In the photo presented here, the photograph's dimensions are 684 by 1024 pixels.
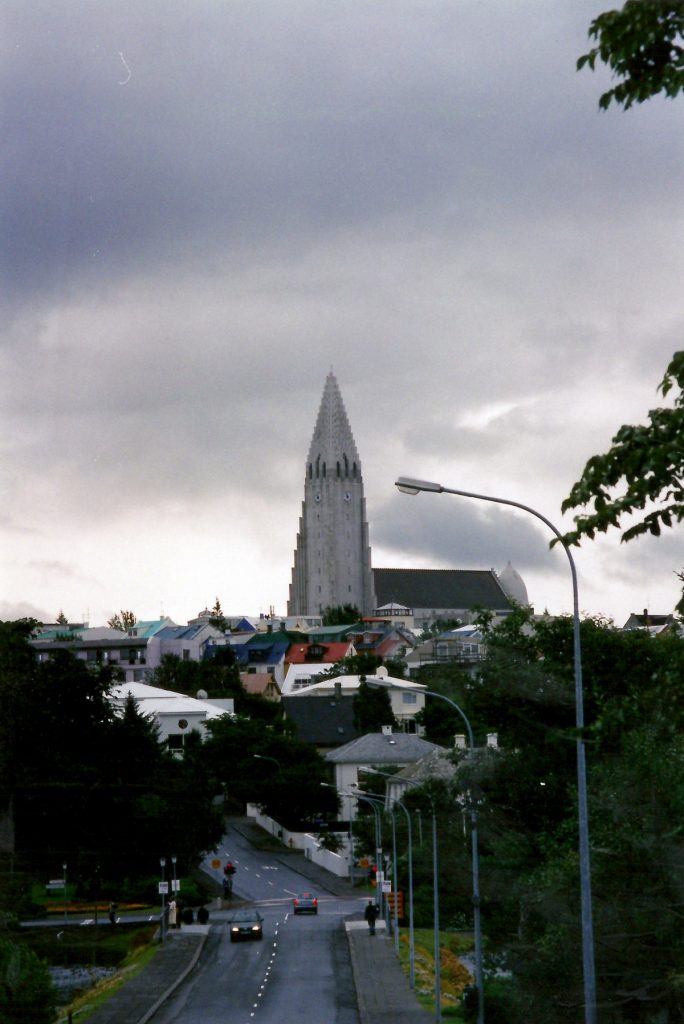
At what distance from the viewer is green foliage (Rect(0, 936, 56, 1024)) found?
32594 millimetres

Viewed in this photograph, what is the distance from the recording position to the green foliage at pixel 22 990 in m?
32.6

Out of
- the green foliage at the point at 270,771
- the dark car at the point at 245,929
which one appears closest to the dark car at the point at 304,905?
the dark car at the point at 245,929

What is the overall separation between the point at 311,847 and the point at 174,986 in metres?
44.1

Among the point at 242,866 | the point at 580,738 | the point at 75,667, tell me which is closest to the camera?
the point at 580,738

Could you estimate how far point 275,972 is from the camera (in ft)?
157

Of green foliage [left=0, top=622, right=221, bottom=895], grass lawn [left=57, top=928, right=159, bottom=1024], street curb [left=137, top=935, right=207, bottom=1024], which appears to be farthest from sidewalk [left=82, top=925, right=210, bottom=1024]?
green foliage [left=0, top=622, right=221, bottom=895]

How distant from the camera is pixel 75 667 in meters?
71.4

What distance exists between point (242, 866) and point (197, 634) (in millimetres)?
111213

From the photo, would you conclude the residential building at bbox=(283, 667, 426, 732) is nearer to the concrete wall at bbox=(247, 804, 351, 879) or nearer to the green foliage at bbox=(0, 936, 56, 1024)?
the concrete wall at bbox=(247, 804, 351, 879)

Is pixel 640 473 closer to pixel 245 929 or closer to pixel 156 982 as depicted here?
pixel 156 982

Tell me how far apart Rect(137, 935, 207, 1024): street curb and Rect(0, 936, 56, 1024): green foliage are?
9.53ft

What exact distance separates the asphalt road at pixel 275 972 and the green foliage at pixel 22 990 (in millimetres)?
3528

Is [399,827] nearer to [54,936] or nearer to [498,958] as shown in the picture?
[54,936]

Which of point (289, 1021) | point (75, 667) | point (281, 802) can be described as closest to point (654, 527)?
point (289, 1021)
